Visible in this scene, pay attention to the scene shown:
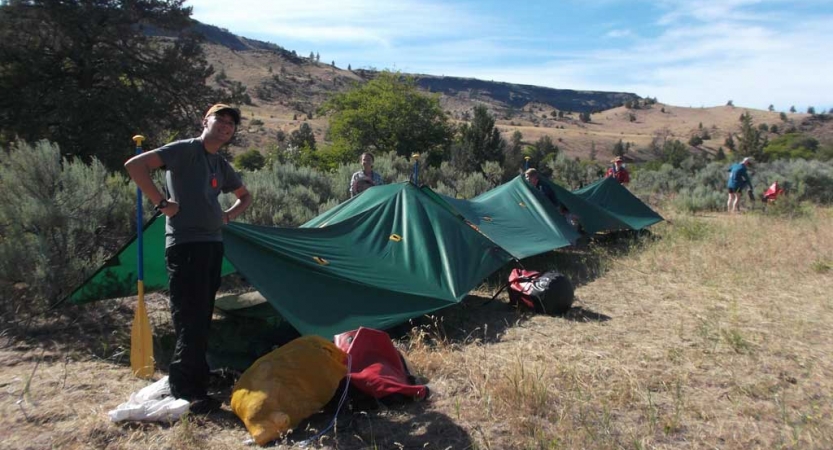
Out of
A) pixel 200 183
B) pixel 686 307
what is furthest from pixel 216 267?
pixel 686 307

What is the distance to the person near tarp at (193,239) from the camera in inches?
123

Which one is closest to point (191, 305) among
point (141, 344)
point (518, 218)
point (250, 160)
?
point (141, 344)

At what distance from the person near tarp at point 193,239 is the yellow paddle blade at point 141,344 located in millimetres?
634

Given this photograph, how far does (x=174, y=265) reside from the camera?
3154 millimetres

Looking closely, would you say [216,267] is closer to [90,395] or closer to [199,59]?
[90,395]

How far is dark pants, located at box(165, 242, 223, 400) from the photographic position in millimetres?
3152

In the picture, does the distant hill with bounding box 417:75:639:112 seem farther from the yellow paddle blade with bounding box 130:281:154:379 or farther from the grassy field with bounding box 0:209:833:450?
the yellow paddle blade with bounding box 130:281:154:379

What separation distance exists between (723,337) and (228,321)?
13.8 ft

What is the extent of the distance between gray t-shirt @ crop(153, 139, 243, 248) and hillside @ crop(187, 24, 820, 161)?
35.0 metres

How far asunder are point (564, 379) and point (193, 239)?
2.50 metres

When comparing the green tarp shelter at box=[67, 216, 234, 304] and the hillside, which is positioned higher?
the hillside

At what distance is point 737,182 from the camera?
13.4 metres

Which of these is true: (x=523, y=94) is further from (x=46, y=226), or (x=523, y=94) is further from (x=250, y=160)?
(x=46, y=226)

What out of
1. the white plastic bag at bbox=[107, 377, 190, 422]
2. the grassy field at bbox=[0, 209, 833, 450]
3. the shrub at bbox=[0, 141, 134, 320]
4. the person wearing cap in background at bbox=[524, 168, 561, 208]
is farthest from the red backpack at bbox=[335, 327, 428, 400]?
the person wearing cap in background at bbox=[524, 168, 561, 208]
